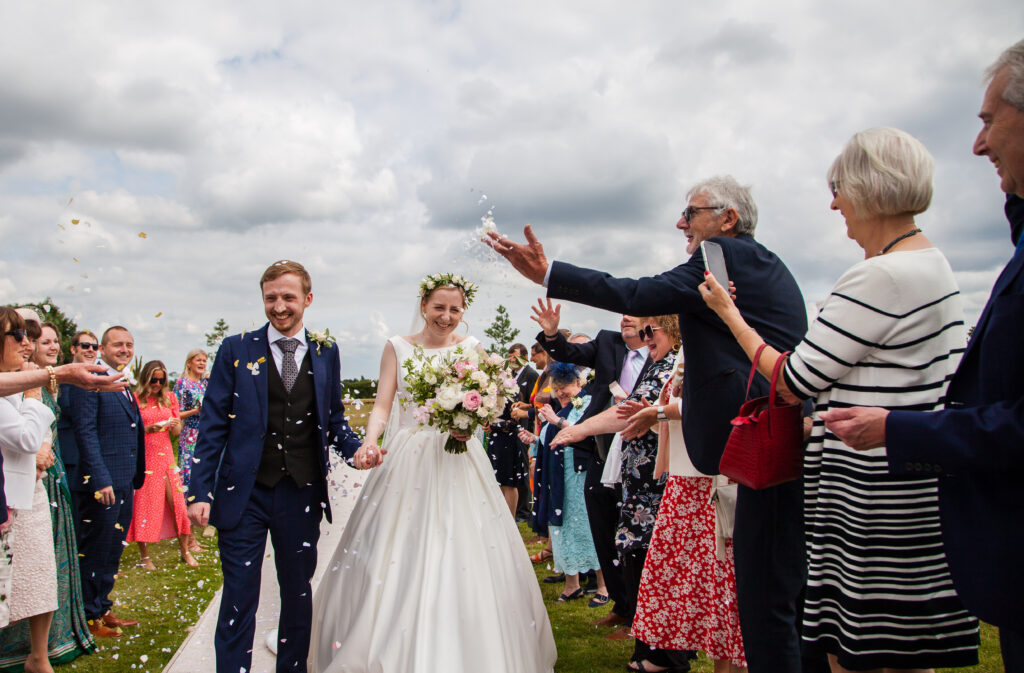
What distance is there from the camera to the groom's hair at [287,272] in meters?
4.64

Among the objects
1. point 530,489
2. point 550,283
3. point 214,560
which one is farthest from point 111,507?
point 530,489

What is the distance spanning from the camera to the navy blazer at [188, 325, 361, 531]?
4.17 meters

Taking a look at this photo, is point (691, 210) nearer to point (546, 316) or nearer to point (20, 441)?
point (546, 316)

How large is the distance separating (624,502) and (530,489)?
7442 millimetres

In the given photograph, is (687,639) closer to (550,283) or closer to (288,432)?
(550,283)

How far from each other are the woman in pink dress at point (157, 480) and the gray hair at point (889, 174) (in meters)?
8.80

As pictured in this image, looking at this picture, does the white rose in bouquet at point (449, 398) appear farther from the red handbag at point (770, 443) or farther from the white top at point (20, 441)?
the white top at point (20, 441)

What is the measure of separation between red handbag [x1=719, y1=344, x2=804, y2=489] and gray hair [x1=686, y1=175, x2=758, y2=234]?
1.13 meters

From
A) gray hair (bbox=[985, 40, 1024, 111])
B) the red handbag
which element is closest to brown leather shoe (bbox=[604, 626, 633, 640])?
the red handbag

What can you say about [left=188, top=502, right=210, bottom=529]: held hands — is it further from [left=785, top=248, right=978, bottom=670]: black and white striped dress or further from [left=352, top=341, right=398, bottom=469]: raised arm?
[left=785, top=248, right=978, bottom=670]: black and white striped dress

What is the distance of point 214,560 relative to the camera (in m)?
9.25

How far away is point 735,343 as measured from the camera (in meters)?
3.32

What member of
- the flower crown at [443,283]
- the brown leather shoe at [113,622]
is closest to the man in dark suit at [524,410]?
the flower crown at [443,283]

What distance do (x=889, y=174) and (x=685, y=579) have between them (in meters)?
2.68
